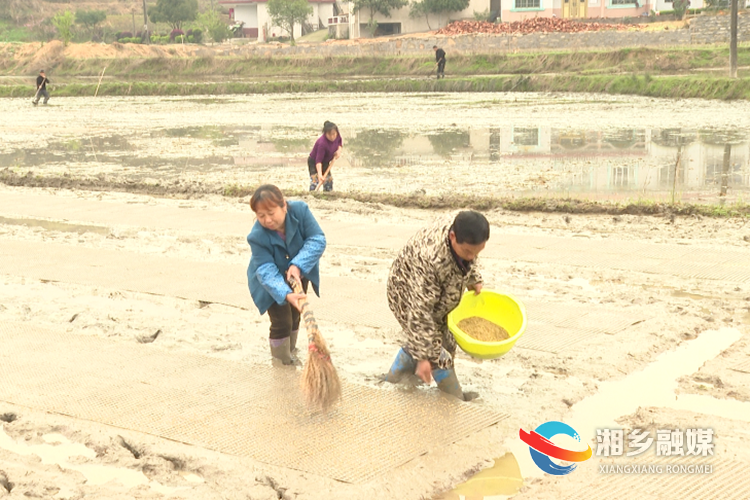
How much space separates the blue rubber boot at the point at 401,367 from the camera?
4.39 meters

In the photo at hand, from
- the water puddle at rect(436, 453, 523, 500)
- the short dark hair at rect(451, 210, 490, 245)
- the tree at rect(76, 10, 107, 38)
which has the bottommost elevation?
the water puddle at rect(436, 453, 523, 500)

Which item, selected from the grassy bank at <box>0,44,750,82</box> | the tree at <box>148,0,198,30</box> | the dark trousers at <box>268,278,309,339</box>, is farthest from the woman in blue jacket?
the tree at <box>148,0,198,30</box>

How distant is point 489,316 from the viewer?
445cm

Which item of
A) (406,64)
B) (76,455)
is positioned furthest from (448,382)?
(406,64)

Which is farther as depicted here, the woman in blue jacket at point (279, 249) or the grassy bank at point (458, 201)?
the grassy bank at point (458, 201)

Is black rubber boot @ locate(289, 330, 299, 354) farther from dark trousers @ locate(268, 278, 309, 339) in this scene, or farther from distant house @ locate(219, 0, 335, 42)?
distant house @ locate(219, 0, 335, 42)

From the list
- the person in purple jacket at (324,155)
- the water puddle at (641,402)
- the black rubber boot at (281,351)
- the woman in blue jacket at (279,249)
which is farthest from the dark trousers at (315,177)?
the water puddle at (641,402)

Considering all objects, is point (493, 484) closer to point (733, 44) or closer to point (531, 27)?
point (733, 44)

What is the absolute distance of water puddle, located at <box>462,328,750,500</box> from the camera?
12.5 ft

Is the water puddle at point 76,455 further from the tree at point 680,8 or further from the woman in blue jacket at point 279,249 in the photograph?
the tree at point 680,8

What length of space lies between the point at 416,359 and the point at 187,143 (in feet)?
44.8

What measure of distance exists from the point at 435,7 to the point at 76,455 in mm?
50255

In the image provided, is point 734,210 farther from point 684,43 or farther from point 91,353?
point 684,43

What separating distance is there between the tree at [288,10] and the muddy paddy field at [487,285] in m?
40.1
